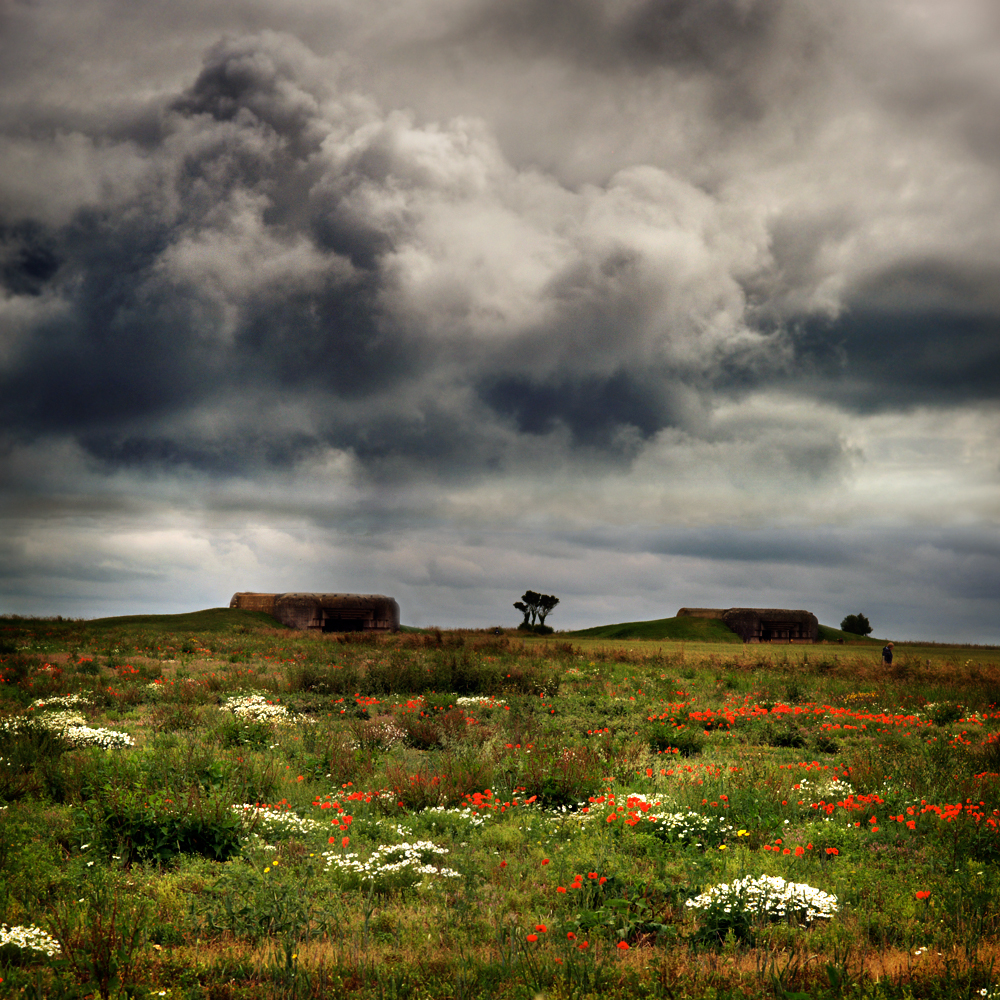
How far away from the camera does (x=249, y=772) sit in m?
9.57

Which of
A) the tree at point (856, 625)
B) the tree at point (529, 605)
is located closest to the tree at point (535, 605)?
the tree at point (529, 605)

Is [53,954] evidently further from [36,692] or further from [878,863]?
[36,692]

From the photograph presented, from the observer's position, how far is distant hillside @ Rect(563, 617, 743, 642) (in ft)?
221

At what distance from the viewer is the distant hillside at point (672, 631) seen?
6738cm

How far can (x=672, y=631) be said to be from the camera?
69.5 meters

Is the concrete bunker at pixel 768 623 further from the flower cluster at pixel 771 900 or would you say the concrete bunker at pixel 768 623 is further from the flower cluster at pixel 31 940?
the flower cluster at pixel 31 940

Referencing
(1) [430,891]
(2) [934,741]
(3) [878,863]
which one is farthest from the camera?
(2) [934,741]

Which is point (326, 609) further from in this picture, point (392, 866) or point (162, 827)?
point (392, 866)

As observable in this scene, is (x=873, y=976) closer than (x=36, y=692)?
Yes

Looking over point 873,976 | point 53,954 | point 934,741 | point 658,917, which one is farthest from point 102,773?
point 934,741

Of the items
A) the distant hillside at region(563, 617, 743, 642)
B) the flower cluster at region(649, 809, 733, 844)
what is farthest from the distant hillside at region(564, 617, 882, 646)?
the flower cluster at region(649, 809, 733, 844)

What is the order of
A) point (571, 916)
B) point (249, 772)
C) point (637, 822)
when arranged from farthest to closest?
point (249, 772)
point (637, 822)
point (571, 916)

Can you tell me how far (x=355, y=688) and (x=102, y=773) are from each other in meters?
10.8

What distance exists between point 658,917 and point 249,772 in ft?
19.4
